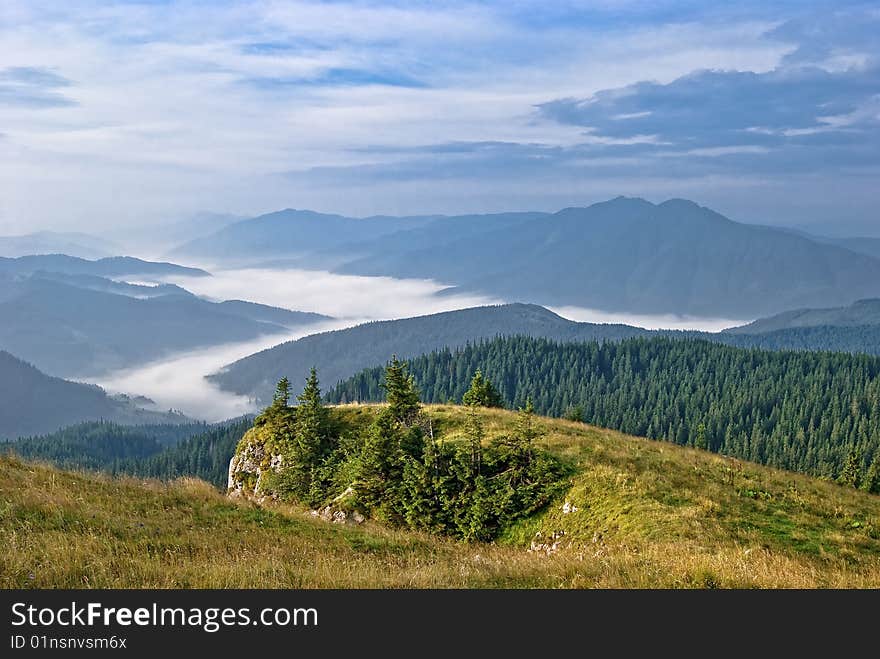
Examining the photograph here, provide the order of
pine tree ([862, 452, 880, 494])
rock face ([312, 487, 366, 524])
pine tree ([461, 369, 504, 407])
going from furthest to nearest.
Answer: pine tree ([862, 452, 880, 494]) → pine tree ([461, 369, 504, 407]) → rock face ([312, 487, 366, 524])

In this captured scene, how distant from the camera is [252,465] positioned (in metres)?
44.0

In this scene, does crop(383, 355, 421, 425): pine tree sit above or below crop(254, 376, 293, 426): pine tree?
above

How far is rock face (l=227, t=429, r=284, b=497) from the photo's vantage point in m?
42.2

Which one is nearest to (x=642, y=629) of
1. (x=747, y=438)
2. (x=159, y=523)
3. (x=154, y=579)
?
(x=154, y=579)

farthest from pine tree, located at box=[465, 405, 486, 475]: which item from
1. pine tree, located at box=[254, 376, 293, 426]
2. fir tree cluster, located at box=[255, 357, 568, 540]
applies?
pine tree, located at box=[254, 376, 293, 426]

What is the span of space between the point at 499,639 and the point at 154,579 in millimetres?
6751

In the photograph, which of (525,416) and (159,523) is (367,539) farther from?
(525,416)

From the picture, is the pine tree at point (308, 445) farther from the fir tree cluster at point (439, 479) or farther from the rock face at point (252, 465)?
the rock face at point (252, 465)

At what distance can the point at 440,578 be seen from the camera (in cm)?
1246

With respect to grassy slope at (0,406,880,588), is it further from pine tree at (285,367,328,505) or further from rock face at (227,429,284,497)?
rock face at (227,429,284,497)

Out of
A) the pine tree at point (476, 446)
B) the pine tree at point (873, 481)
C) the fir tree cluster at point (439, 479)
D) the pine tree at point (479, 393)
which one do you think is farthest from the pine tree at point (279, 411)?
the pine tree at point (873, 481)

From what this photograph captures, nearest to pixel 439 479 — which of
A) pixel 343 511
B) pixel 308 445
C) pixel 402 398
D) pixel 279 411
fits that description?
pixel 343 511

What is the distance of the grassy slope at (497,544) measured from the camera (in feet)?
40.6

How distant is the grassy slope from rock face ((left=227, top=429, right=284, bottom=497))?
766 inches
